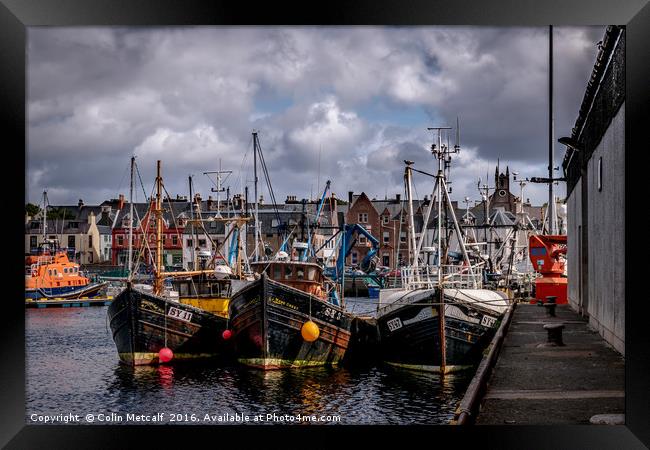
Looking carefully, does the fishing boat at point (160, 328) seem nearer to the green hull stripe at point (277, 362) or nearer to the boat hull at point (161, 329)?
the boat hull at point (161, 329)

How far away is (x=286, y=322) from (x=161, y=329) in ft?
11.2

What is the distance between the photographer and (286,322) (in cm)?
1619

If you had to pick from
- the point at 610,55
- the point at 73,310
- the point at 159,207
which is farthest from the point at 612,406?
the point at 73,310

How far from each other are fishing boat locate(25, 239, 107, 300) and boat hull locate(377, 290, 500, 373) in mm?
22703

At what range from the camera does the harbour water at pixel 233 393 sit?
12.6 m

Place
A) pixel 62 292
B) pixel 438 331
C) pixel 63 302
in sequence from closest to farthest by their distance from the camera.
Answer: pixel 438 331 → pixel 63 302 → pixel 62 292

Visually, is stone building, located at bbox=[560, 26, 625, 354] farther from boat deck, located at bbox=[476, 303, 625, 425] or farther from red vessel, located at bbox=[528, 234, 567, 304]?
red vessel, located at bbox=[528, 234, 567, 304]

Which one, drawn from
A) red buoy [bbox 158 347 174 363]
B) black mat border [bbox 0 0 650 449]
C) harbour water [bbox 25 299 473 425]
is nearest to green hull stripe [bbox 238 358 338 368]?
harbour water [bbox 25 299 473 425]

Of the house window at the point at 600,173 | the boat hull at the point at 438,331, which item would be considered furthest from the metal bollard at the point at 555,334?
the boat hull at the point at 438,331

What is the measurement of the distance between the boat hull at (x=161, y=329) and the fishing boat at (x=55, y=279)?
17538 millimetres

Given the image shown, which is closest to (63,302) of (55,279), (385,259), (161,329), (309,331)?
(55,279)
